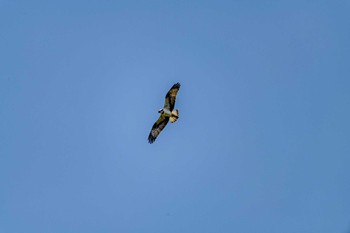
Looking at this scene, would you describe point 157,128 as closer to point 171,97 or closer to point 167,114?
point 167,114

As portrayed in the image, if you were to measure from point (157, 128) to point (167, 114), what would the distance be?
1945mm

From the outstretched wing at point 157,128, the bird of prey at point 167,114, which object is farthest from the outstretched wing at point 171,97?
the outstretched wing at point 157,128

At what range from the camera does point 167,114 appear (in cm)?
5062

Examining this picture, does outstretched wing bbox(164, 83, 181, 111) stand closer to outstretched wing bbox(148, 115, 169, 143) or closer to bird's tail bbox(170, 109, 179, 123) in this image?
bird's tail bbox(170, 109, 179, 123)

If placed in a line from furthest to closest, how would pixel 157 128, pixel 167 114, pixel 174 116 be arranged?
pixel 157 128 → pixel 167 114 → pixel 174 116

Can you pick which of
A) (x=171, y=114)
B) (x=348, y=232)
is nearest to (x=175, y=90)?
(x=171, y=114)

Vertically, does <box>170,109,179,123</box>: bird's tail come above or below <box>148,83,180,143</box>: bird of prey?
below

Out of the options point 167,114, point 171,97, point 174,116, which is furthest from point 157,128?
point 171,97

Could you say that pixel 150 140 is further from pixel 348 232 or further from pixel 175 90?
pixel 348 232

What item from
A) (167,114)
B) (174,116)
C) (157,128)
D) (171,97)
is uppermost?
(171,97)

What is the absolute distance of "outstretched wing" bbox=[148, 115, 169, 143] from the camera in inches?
2034

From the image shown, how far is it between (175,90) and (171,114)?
1774 millimetres

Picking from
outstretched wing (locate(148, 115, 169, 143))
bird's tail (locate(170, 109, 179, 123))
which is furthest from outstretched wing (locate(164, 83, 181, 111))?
outstretched wing (locate(148, 115, 169, 143))

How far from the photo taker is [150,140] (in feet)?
170
